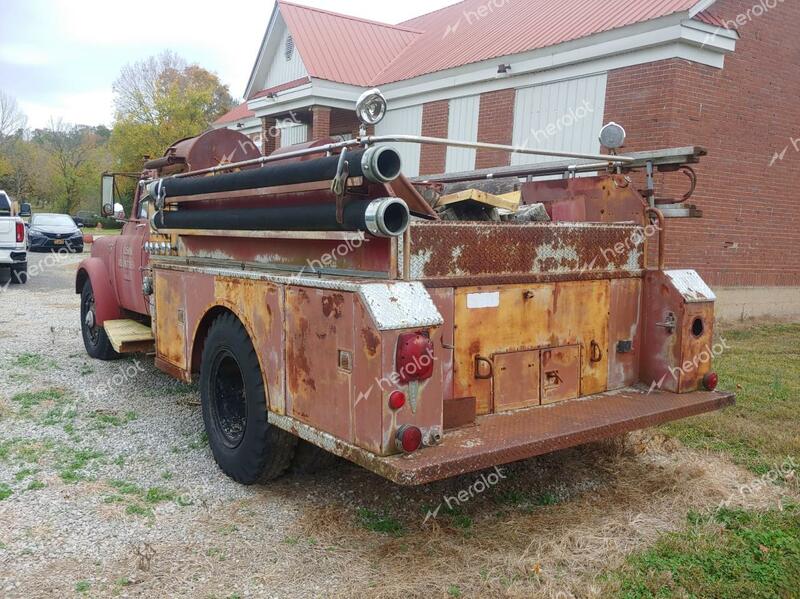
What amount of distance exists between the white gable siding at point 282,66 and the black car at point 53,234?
36.3 ft

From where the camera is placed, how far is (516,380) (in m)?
3.76

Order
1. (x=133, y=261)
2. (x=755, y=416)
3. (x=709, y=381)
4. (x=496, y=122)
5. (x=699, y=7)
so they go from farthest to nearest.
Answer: (x=496, y=122) < (x=699, y=7) < (x=133, y=261) < (x=755, y=416) < (x=709, y=381)

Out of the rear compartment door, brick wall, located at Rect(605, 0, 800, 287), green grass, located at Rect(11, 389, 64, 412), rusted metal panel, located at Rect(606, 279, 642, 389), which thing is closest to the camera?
rusted metal panel, located at Rect(606, 279, 642, 389)

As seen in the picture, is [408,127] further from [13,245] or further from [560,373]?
[560,373]

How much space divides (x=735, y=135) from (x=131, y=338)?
928cm

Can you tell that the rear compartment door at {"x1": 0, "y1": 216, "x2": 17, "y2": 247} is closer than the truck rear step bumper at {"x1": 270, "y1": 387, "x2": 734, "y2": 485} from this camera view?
No

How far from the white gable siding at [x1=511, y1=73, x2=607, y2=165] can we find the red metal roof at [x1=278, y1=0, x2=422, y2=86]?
517 cm

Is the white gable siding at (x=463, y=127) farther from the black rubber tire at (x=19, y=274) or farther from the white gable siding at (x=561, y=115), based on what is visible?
the black rubber tire at (x=19, y=274)

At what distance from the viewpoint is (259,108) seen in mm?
17625

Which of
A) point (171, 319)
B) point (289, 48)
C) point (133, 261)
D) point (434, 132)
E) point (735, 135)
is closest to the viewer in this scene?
point (171, 319)

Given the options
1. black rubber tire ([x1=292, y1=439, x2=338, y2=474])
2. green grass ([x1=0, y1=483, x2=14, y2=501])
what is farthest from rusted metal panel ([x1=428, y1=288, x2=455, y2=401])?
green grass ([x1=0, y1=483, x2=14, y2=501])

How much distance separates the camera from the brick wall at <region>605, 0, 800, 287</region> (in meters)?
9.84

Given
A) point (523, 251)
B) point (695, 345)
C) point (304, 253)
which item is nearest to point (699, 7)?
point (695, 345)

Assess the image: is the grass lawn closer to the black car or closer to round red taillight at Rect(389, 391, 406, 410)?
round red taillight at Rect(389, 391, 406, 410)
